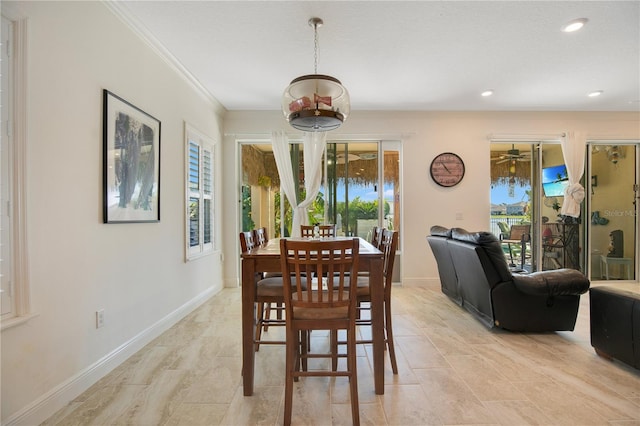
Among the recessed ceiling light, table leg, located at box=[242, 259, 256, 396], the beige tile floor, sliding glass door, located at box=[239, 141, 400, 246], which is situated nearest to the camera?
the beige tile floor

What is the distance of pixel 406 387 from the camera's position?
6.70 feet

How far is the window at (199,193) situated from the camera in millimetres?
3664

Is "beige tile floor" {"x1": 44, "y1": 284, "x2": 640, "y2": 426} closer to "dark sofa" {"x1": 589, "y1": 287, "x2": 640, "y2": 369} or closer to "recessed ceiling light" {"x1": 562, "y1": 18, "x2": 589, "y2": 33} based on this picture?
"dark sofa" {"x1": 589, "y1": 287, "x2": 640, "y2": 369}

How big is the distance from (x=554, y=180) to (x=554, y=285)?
3.13 meters

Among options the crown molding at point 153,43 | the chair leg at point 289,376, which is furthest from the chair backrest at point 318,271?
the crown molding at point 153,43

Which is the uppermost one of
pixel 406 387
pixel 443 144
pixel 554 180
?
pixel 443 144

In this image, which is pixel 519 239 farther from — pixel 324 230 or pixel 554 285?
pixel 324 230

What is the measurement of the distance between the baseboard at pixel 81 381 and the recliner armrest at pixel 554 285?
128 inches

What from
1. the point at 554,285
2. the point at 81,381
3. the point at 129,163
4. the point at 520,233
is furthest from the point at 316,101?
the point at 520,233

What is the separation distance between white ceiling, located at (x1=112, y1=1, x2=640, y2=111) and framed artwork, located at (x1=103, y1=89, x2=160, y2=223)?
752 mm

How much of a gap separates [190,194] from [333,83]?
2264 mm

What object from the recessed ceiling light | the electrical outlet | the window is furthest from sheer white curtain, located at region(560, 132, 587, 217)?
the electrical outlet

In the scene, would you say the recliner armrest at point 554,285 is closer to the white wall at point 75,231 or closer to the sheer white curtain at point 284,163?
the sheer white curtain at point 284,163

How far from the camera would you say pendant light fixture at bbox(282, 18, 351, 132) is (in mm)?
2250
